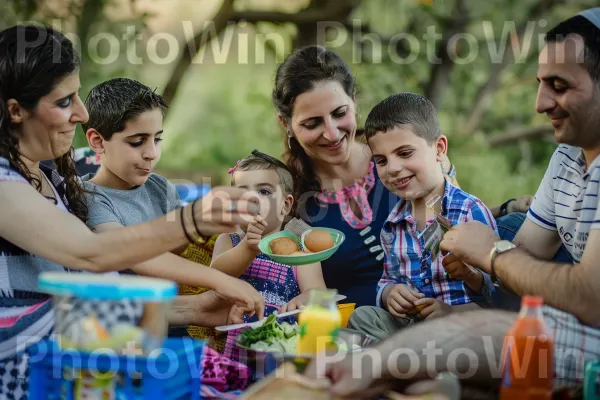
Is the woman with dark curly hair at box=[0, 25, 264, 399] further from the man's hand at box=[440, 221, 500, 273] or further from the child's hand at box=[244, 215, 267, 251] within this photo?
the man's hand at box=[440, 221, 500, 273]

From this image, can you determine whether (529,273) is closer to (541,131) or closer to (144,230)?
(144,230)

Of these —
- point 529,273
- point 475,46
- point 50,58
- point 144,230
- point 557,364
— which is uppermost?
point 475,46

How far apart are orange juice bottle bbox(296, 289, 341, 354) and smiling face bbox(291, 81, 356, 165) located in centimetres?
117

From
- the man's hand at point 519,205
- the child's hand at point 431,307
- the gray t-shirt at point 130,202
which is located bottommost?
the child's hand at point 431,307

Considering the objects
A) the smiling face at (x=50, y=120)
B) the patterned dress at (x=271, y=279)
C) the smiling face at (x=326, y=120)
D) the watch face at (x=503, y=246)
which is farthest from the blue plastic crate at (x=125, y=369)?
the smiling face at (x=326, y=120)

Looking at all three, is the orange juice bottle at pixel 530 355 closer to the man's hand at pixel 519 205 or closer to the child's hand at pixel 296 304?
the child's hand at pixel 296 304

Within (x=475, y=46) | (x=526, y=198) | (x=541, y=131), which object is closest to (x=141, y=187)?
(x=526, y=198)

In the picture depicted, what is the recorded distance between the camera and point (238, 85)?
10742 millimetres

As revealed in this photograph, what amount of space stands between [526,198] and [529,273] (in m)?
1.35

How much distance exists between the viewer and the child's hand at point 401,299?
2.93m

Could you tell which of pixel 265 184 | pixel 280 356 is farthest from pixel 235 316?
pixel 280 356

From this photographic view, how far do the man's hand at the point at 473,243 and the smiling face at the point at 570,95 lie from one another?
0.39 m

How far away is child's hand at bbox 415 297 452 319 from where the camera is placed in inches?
113

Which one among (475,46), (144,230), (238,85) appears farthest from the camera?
(238,85)
